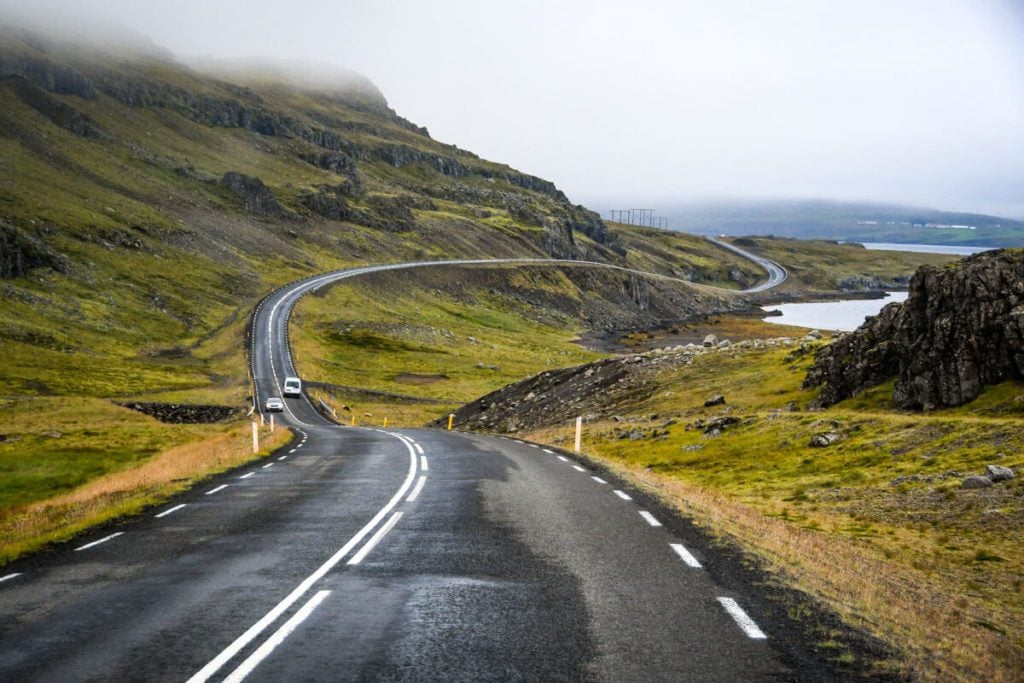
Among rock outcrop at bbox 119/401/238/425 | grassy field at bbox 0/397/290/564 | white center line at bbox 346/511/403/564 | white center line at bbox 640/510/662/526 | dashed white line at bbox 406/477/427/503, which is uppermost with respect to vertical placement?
white center line at bbox 346/511/403/564

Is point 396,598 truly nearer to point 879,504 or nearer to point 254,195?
point 879,504

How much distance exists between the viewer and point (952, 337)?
28.6 metres

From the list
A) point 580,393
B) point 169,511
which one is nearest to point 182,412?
point 580,393

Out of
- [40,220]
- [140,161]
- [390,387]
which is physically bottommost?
[390,387]

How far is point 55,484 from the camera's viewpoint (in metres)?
35.8

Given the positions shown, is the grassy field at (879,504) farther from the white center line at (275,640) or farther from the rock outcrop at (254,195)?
the rock outcrop at (254,195)

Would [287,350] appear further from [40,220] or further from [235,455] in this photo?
[235,455]

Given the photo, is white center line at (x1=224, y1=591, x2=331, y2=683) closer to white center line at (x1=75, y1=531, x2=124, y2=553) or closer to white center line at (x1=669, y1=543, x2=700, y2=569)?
white center line at (x1=669, y1=543, x2=700, y2=569)

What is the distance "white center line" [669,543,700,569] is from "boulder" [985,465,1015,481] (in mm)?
11693

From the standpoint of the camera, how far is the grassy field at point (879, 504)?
9047 mm

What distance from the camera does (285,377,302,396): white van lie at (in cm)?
7206

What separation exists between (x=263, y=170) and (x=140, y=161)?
37.5 m

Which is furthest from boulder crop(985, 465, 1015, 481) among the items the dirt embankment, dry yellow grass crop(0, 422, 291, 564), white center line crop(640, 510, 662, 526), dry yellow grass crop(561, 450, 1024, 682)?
the dirt embankment

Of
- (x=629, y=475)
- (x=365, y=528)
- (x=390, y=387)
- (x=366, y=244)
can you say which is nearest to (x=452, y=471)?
(x=629, y=475)
